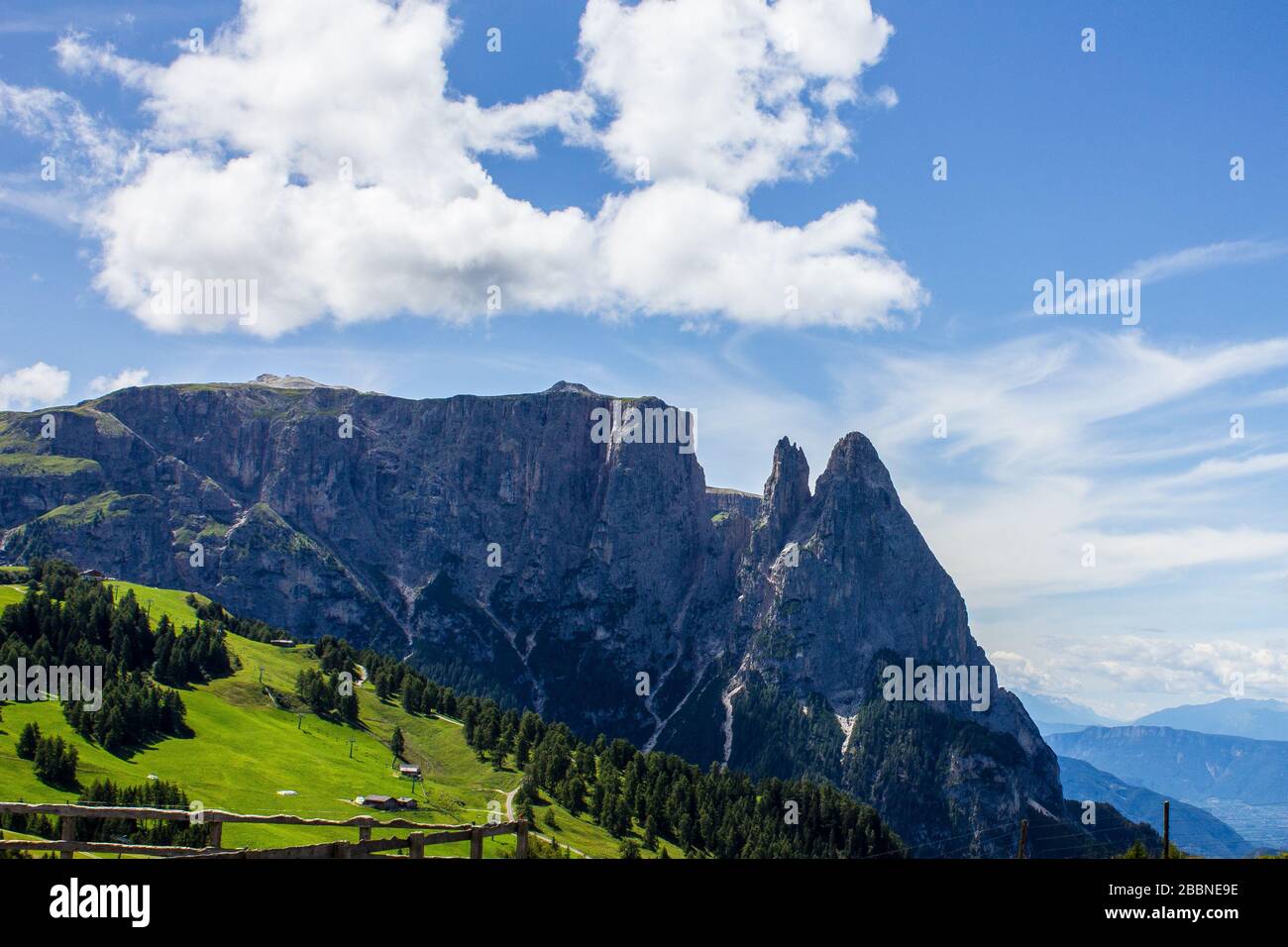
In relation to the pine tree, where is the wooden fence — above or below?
above

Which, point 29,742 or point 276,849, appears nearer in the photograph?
point 276,849

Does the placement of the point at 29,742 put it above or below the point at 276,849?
below

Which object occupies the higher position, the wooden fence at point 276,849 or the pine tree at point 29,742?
the wooden fence at point 276,849

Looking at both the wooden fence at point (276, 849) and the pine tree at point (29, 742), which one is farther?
the pine tree at point (29, 742)

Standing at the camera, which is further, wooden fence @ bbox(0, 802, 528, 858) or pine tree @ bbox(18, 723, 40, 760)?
pine tree @ bbox(18, 723, 40, 760)
